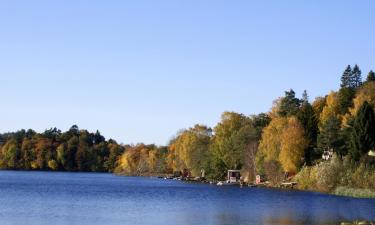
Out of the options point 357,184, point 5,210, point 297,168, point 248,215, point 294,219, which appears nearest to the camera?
point 294,219

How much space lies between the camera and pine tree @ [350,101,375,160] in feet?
285

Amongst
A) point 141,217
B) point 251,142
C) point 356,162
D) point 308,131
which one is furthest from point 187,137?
point 141,217

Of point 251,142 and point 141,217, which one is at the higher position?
point 251,142

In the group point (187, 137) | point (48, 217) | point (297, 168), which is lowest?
point (48, 217)

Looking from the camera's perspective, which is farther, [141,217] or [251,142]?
[251,142]

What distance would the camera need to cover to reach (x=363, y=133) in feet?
287

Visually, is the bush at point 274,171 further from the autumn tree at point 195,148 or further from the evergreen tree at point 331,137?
the autumn tree at point 195,148

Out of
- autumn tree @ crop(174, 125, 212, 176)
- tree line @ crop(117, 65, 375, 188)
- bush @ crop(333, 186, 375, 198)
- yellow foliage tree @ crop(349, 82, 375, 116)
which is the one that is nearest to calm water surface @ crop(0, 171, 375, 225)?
bush @ crop(333, 186, 375, 198)

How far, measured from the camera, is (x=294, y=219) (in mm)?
49438

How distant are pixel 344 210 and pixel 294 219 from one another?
9.85 meters

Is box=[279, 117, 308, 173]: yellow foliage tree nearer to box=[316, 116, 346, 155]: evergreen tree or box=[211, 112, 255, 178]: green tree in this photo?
box=[316, 116, 346, 155]: evergreen tree

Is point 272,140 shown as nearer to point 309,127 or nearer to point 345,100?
point 309,127

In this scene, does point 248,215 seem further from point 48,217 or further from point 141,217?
point 48,217

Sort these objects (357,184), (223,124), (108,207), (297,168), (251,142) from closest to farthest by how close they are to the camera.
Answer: (108,207) < (357,184) < (297,168) < (251,142) < (223,124)
